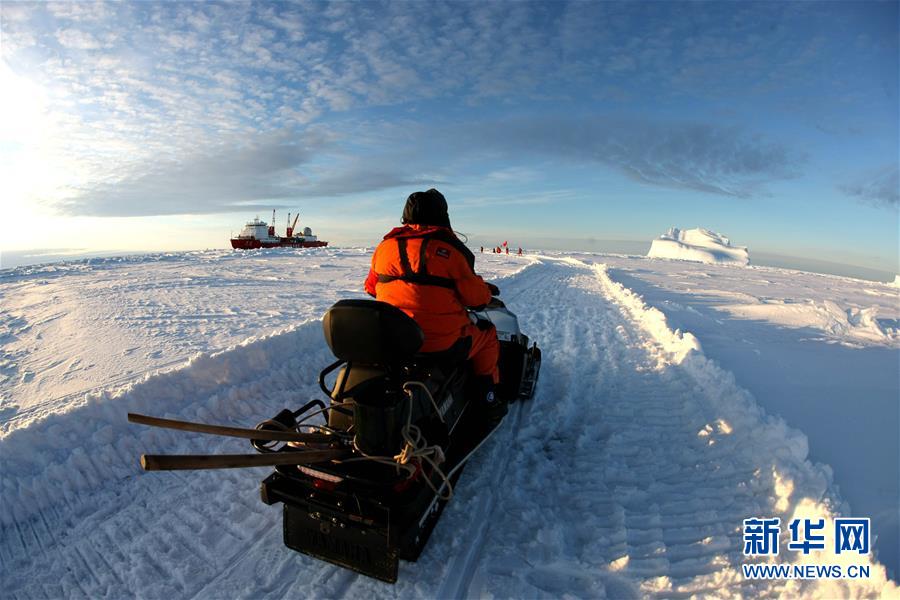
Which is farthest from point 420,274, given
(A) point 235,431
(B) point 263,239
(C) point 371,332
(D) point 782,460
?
(B) point 263,239

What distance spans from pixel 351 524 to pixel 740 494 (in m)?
2.70

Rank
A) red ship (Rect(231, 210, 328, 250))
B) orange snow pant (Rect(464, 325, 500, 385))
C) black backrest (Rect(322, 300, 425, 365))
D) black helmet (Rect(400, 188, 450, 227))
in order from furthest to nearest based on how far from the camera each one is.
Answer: red ship (Rect(231, 210, 328, 250))
orange snow pant (Rect(464, 325, 500, 385))
black helmet (Rect(400, 188, 450, 227))
black backrest (Rect(322, 300, 425, 365))

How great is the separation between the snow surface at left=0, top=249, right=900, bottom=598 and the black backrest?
46.3 inches

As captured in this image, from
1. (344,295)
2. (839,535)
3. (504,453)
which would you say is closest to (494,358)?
(504,453)

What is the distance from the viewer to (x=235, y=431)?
204cm

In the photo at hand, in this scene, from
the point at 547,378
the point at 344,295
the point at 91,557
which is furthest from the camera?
the point at 344,295

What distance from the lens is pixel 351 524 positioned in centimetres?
219

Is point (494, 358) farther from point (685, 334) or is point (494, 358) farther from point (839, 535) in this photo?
point (685, 334)

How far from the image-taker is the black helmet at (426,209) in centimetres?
301

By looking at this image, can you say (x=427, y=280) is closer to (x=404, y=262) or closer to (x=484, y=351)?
(x=404, y=262)

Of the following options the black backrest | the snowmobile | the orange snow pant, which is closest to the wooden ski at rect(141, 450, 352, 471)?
the snowmobile

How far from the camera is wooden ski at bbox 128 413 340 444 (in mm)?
1919

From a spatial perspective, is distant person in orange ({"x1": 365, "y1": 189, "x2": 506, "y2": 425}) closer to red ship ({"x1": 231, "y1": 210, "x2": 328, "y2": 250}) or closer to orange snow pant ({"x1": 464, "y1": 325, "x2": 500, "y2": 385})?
orange snow pant ({"x1": 464, "y1": 325, "x2": 500, "y2": 385})

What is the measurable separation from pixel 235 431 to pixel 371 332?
2.62 ft
